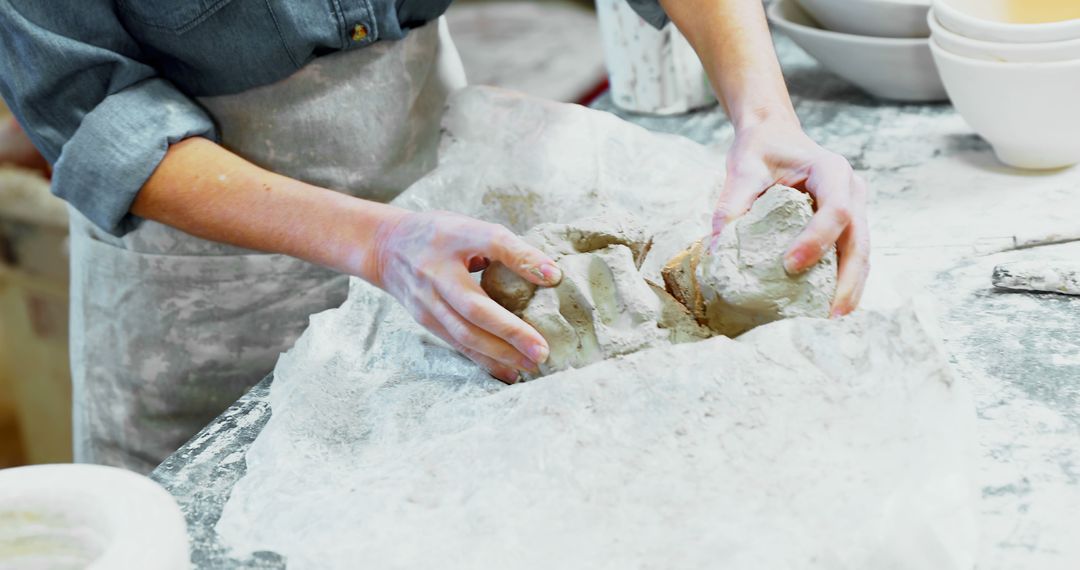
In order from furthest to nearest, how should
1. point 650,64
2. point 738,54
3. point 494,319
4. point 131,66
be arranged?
point 650,64
point 738,54
point 131,66
point 494,319

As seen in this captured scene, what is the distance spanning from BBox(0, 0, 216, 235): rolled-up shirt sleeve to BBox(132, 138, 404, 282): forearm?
3 cm

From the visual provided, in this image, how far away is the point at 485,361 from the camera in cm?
140

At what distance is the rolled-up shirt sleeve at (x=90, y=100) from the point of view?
4.81 ft

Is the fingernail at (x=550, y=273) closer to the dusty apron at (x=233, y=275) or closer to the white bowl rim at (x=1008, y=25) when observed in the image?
the dusty apron at (x=233, y=275)

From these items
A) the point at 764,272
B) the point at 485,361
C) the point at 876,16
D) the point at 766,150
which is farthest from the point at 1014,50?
the point at 485,361

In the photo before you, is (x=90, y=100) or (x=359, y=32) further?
(x=359, y=32)

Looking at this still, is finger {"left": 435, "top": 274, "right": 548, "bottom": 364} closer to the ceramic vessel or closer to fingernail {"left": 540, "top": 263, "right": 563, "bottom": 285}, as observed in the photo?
fingernail {"left": 540, "top": 263, "right": 563, "bottom": 285}

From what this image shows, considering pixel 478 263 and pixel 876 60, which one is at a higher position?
pixel 478 263

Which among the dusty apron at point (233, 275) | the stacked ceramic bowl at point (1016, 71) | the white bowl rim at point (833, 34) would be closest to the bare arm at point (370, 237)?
the dusty apron at point (233, 275)

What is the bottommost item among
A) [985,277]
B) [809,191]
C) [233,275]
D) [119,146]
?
[985,277]

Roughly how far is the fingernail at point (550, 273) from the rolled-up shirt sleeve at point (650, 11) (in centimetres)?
88

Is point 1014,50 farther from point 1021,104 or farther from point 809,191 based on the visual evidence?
point 809,191

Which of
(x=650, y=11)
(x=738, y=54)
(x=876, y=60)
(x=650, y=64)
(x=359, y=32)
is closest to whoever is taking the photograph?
(x=359, y=32)

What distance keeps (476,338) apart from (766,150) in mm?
500
